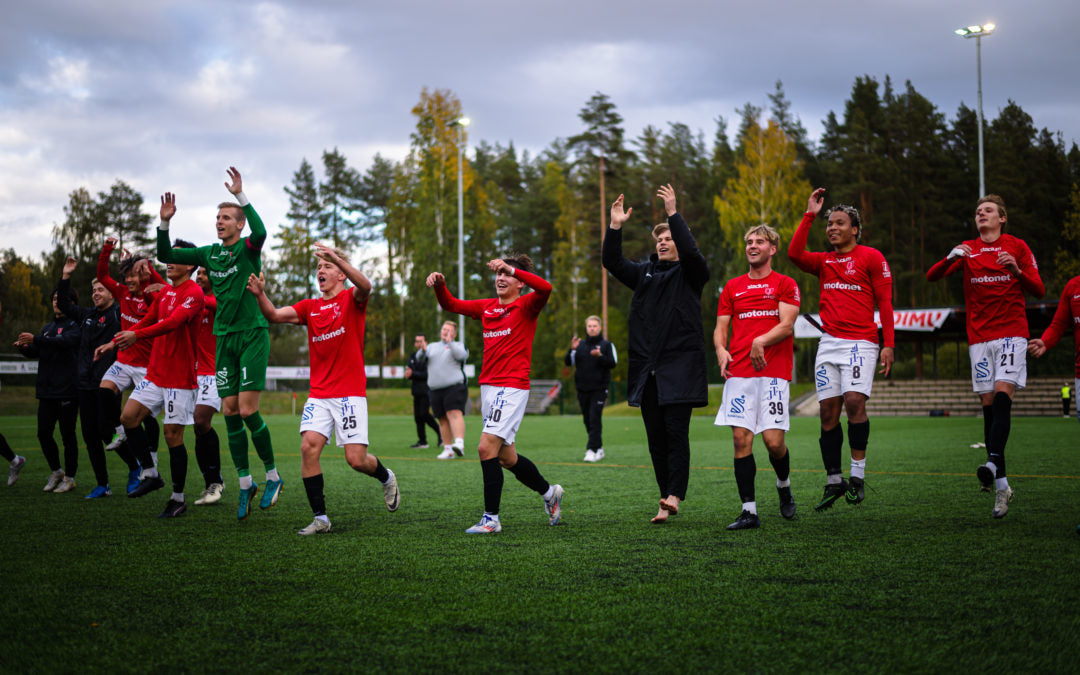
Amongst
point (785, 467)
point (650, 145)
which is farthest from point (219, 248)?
point (650, 145)

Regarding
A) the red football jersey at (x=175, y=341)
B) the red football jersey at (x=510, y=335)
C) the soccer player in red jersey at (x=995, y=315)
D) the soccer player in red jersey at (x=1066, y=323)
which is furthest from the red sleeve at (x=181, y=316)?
the soccer player in red jersey at (x=1066, y=323)

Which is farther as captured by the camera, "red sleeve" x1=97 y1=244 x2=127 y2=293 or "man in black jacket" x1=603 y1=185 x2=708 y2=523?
"red sleeve" x1=97 y1=244 x2=127 y2=293

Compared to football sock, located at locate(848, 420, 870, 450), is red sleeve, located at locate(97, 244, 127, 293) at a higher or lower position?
higher

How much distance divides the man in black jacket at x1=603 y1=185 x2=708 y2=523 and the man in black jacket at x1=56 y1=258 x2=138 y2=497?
5460 millimetres

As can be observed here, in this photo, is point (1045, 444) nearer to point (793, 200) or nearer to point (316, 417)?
point (316, 417)

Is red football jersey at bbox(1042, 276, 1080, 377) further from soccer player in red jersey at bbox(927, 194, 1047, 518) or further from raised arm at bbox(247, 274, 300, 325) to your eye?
raised arm at bbox(247, 274, 300, 325)

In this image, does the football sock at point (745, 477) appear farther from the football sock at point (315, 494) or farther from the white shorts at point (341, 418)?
the football sock at point (315, 494)

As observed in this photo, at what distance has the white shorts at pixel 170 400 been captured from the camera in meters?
7.62

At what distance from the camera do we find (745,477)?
247 inches

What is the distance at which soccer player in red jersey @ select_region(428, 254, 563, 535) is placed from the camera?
20.8 ft

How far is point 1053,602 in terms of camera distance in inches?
149

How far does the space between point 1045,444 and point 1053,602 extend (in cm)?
1191

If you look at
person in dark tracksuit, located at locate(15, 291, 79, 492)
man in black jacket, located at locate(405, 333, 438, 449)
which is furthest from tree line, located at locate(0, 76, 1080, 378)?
person in dark tracksuit, located at locate(15, 291, 79, 492)

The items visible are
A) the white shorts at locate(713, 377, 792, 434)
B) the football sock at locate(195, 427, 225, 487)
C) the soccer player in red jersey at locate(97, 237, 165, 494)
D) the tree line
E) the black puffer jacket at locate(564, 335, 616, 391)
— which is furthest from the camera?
the tree line
